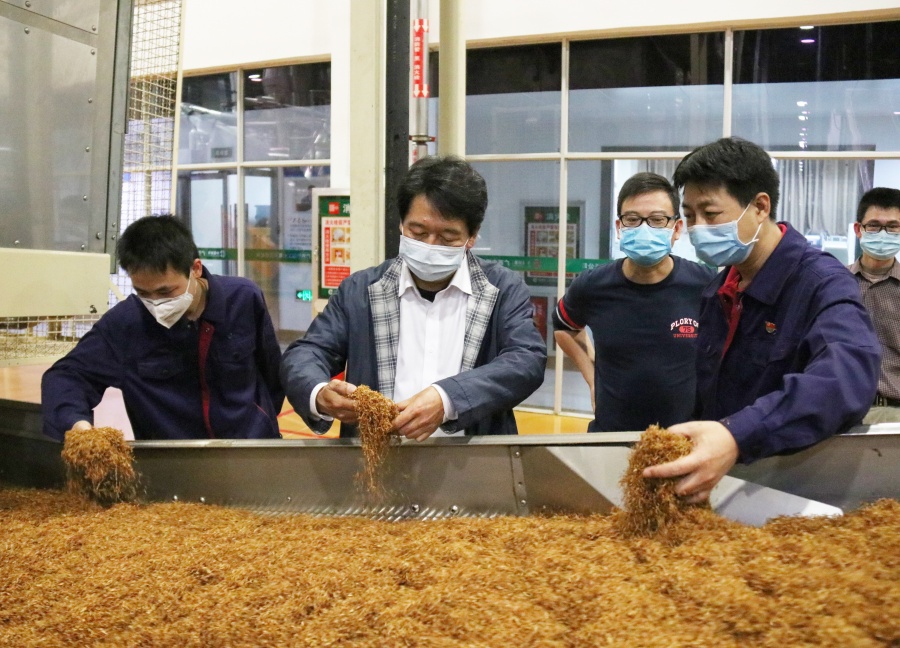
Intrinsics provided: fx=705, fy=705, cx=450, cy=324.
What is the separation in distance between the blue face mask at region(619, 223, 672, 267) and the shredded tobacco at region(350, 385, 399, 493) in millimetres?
1342

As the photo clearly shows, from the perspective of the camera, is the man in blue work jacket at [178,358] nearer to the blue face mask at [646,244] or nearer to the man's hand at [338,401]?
the man's hand at [338,401]

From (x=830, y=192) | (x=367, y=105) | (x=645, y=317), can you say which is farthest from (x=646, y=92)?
(x=645, y=317)

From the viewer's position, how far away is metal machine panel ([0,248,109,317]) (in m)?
2.10

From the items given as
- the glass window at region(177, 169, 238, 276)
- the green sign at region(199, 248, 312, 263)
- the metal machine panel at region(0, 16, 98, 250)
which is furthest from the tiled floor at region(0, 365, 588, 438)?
the metal machine panel at region(0, 16, 98, 250)

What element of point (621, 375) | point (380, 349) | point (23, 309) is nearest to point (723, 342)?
point (621, 375)

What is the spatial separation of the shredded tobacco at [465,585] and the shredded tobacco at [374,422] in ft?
0.64

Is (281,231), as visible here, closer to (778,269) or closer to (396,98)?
(396,98)

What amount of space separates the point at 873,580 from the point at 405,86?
4181 millimetres

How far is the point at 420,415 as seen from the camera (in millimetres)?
1784

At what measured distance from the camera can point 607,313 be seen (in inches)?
110

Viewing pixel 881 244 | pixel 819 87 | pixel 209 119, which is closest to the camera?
pixel 881 244

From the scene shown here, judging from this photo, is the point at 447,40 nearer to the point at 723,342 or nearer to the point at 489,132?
the point at 489,132

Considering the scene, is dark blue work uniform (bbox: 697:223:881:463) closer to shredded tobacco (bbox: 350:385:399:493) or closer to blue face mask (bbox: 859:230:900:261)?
shredded tobacco (bbox: 350:385:399:493)

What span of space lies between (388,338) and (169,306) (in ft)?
2.50
